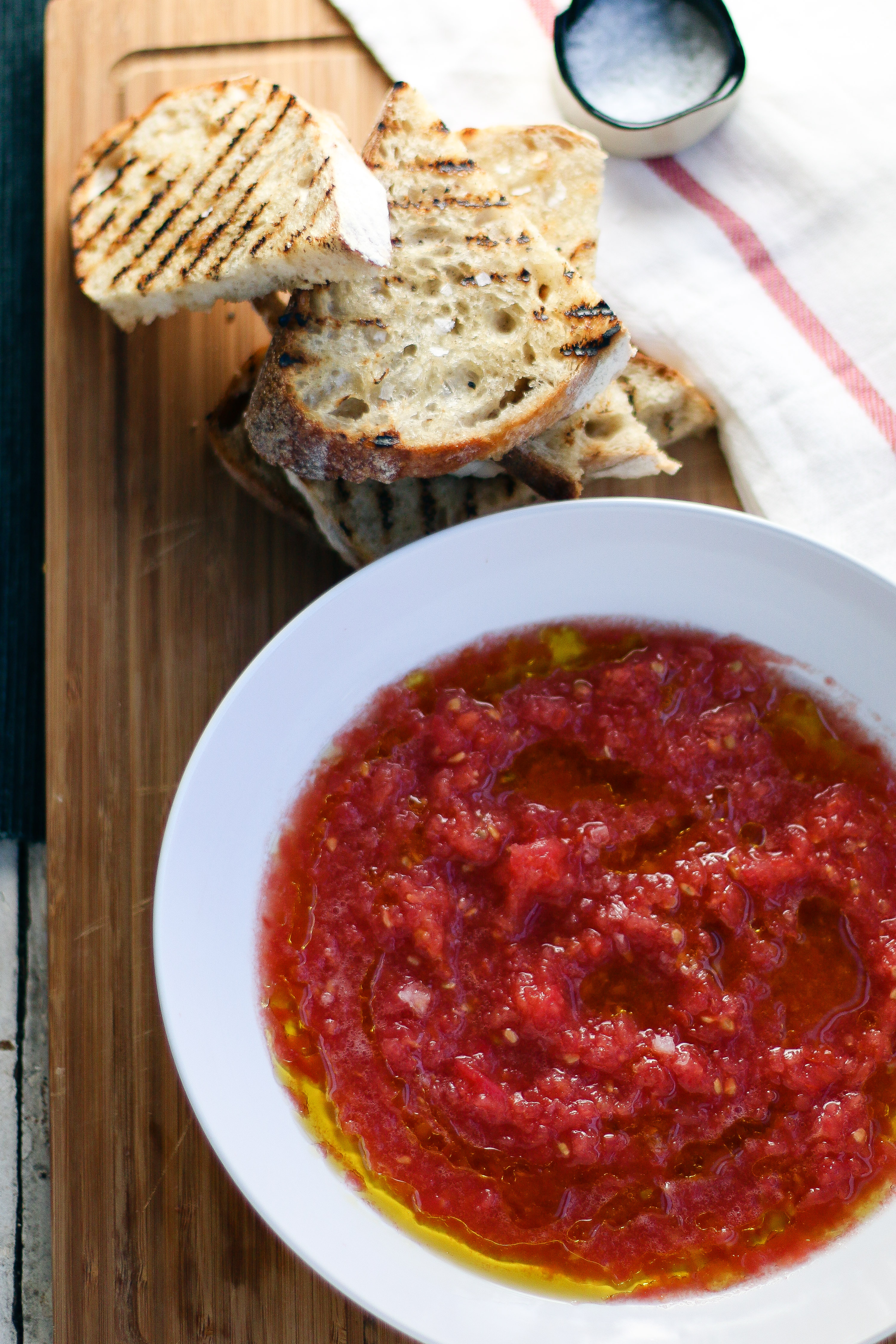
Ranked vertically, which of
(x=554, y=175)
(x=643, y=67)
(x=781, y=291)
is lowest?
(x=781, y=291)

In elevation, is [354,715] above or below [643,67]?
below

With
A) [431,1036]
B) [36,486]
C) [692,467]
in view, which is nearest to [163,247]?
[36,486]

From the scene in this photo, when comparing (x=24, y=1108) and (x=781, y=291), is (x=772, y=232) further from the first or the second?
(x=24, y=1108)

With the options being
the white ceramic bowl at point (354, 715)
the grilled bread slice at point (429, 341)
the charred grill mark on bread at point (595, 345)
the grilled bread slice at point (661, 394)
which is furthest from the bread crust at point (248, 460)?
the grilled bread slice at point (661, 394)

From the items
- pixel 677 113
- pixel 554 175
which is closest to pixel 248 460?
pixel 554 175

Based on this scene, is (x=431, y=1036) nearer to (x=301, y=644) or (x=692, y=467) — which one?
(x=301, y=644)

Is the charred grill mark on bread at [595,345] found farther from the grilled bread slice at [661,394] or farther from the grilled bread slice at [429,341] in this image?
the grilled bread slice at [661,394]
